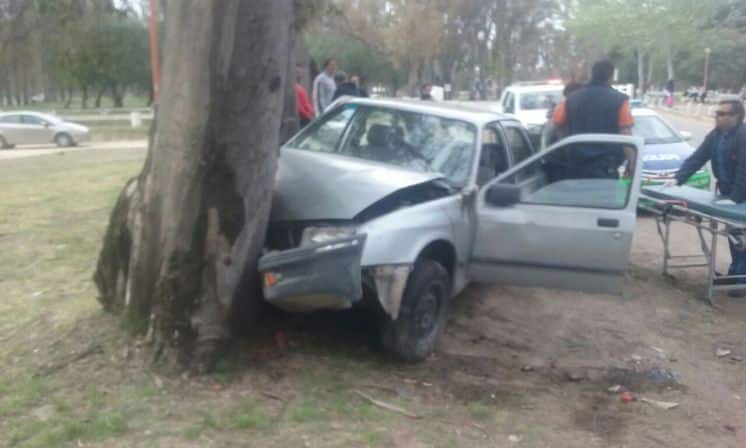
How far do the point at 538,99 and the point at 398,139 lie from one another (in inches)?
504

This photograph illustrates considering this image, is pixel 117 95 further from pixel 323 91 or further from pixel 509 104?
pixel 323 91

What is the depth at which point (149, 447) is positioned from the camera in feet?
14.7

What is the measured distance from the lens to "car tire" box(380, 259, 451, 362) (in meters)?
5.82

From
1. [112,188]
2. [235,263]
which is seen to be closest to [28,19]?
[112,188]

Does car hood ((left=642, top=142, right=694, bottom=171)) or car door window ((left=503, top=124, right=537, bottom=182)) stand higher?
car door window ((left=503, top=124, right=537, bottom=182))

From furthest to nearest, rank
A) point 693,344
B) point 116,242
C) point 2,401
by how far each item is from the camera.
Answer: point 693,344
point 116,242
point 2,401

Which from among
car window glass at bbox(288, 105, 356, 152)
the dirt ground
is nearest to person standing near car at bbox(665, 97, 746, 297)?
the dirt ground

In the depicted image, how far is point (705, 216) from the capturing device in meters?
7.93

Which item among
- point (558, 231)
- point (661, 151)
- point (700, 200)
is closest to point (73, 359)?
point (558, 231)

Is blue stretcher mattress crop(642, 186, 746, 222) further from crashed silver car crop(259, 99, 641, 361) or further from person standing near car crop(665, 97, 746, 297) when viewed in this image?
crashed silver car crop(259, 99, 641, 361)

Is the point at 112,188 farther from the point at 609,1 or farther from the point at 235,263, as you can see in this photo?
the point at 609,1

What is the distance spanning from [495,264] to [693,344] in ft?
6.00

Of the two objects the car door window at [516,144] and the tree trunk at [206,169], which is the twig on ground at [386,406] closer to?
the tree trunk at [206,169]

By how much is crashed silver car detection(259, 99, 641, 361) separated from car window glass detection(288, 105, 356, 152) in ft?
0.04
